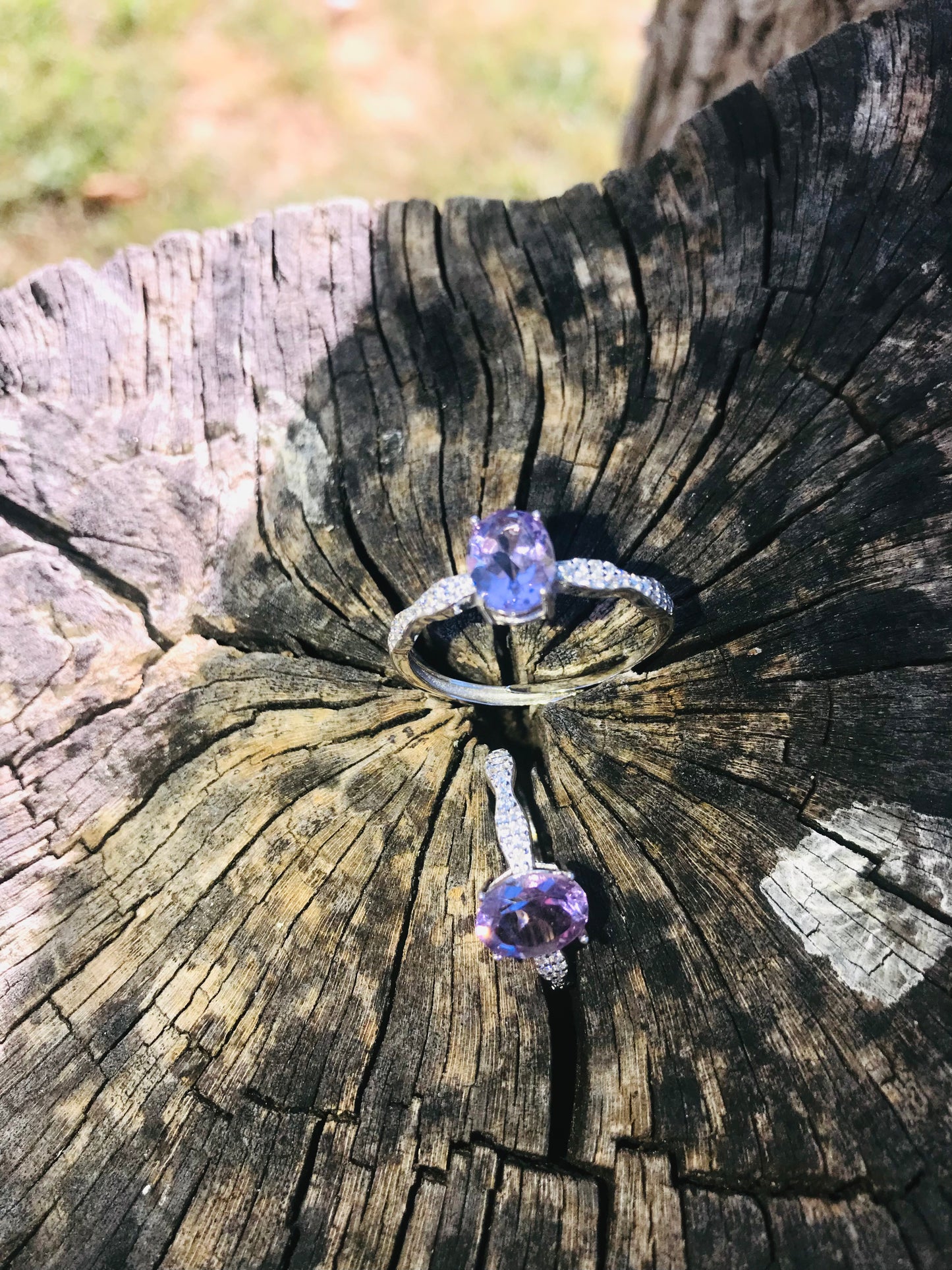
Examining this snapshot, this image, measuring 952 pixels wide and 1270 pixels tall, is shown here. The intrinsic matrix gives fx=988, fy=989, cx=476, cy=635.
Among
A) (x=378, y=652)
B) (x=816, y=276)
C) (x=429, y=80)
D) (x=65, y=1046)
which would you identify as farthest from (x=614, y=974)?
(x=429, y=80)

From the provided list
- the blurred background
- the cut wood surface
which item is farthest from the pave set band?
the blurred background

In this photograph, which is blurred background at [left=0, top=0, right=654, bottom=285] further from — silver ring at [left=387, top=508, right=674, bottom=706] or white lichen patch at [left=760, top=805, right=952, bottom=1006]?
white lichen patch at [left=760, top=805, right=952, bottom=1006]

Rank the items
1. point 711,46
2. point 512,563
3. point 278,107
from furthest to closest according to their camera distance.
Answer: point 278,107 → point 711,46 → point 512,563

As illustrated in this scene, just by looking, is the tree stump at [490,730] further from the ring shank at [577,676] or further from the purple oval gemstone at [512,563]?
the purple oval gemstone at [512,563]

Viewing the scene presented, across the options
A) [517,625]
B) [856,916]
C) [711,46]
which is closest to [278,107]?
[711,46]

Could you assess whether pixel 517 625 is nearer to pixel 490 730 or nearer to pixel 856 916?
pixel 490 730

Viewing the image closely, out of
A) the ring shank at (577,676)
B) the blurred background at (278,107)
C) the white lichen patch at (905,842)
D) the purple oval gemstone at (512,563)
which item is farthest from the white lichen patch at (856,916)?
the blurred background at (278,107)
